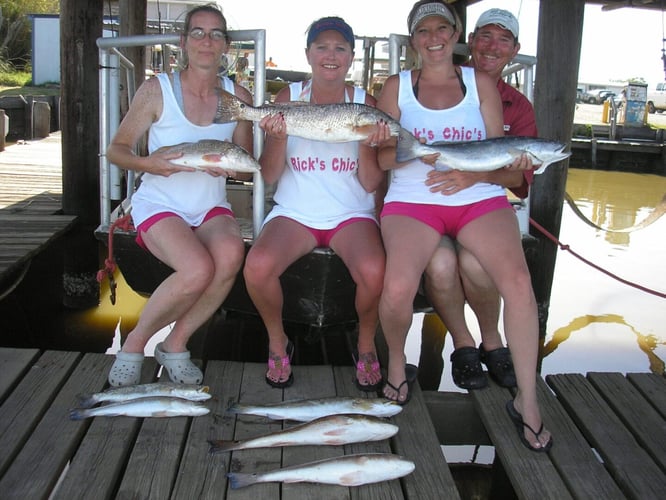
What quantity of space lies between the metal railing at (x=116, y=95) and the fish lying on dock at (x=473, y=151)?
1047 mm

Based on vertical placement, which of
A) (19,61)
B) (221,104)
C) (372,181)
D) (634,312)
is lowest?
(634,312)

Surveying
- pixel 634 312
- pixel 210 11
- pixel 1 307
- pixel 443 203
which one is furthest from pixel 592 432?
pixel 1 307

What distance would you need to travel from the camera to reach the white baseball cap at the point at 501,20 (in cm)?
389

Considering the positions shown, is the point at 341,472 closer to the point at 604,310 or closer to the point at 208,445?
the point at 208,445

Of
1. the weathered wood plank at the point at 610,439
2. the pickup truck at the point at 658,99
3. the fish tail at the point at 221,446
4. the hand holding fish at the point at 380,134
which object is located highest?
the pickup truck at the point at 658,99

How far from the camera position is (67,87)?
6.00 m

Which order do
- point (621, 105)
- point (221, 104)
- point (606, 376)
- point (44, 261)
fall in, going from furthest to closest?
point (621, 105) → point (44, 261) → point (606, 376) → point (221, 104)

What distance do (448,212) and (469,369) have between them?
92cm

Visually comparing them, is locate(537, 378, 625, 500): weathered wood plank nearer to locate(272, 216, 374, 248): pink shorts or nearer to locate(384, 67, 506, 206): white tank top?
locate(384, 67, 506, 206): white tank top

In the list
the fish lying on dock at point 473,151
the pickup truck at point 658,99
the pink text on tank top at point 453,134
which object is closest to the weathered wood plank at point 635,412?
the fish lying on dock at point 473,151

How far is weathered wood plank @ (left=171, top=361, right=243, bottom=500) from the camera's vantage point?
2.74 m

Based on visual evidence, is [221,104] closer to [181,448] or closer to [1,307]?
[181,448]

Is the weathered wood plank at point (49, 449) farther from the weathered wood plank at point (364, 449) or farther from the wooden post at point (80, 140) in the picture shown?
the wooden post at point (80, 140)

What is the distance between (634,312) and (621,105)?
57.2 ft
